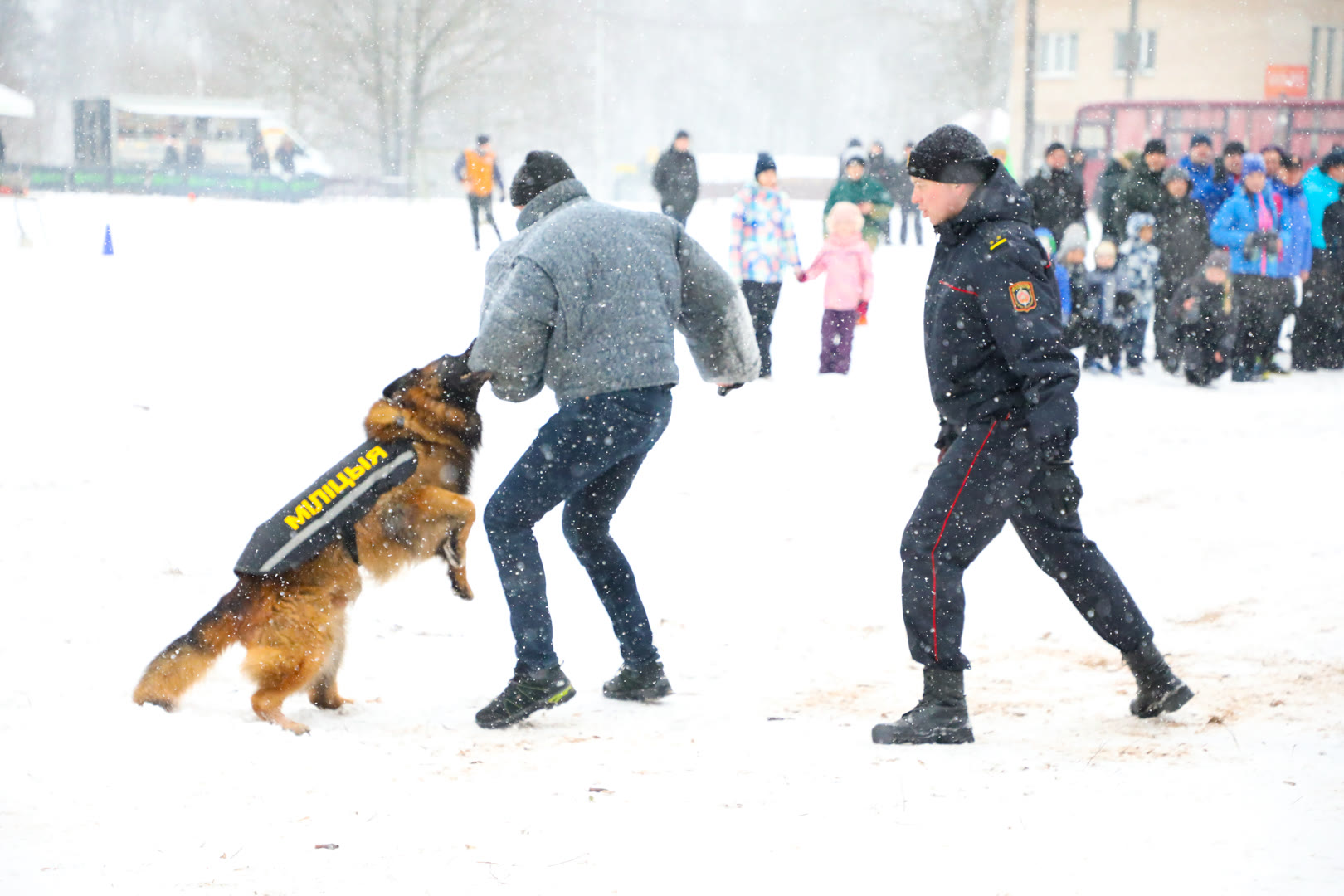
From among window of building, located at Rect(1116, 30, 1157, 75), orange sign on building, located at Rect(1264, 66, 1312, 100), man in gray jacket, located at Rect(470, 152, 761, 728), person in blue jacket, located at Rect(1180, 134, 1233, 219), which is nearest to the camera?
man in gray jacket, located at Rect(470, 152, 761, 728)

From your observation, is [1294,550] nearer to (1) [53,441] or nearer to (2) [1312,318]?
(2) [1312,318]

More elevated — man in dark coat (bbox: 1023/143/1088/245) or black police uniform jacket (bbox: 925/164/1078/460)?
man in dark coat (bbox: 1023/143/1088/245)

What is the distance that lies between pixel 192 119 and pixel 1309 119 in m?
30.1

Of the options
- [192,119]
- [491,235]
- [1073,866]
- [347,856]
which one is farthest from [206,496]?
[192,119]

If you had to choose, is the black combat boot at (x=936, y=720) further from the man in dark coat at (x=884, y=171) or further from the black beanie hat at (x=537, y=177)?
the man in dark coat at (x=884, y=171)

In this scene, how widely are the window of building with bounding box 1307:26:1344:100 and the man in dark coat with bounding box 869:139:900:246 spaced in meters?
28.4

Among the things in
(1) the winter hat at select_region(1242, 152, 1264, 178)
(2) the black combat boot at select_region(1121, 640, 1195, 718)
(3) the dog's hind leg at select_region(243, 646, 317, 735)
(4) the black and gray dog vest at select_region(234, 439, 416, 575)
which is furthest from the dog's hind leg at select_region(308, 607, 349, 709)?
(1) the winter hat at select_region(1242, 152, 1264, 178)

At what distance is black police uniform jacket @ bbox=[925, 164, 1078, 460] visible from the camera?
359 cm

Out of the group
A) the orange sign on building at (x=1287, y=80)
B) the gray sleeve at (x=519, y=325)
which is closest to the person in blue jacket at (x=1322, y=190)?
the gray sleeve at (x=519, y=325)

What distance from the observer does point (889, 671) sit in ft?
16.5

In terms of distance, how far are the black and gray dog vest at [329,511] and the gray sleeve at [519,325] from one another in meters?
0.55

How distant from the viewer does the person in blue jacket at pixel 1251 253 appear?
1123 centimetres

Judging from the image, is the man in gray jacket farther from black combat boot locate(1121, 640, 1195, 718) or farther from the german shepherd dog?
black combat boot locate(1121, 640, 1195, 718)

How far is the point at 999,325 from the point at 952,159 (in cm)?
53
